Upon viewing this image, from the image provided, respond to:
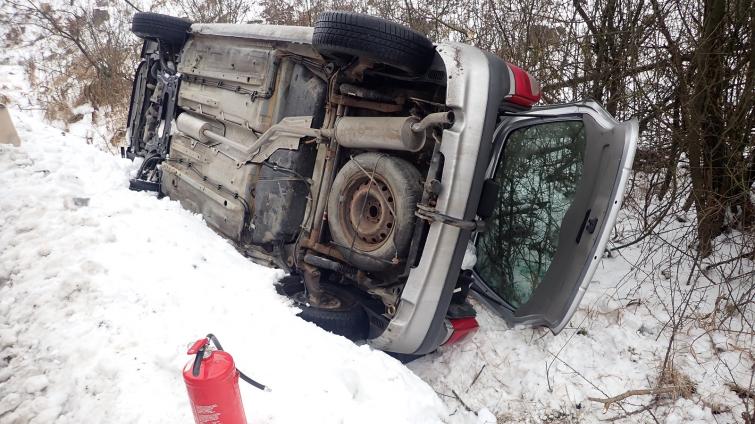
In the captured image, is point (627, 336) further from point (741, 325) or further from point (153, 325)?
point (153, 325)

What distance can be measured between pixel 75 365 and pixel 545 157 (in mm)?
2650

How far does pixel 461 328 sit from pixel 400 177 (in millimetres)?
1103

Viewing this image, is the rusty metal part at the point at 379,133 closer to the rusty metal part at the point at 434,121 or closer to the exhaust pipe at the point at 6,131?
the rusty metal part at the point at 434,121

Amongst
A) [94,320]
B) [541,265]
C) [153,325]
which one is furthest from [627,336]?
[94,320]

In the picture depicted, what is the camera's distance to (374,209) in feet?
9.39

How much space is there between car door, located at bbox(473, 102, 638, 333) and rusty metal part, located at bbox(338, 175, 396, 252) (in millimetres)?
685

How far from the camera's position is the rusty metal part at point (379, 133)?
2.57 meters

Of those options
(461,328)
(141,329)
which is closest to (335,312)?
(461,328)

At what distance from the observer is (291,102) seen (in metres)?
3.37

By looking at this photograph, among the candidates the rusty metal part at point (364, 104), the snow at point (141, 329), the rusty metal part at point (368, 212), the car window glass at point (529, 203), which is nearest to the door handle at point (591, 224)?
the car window glass at point (529, 203)

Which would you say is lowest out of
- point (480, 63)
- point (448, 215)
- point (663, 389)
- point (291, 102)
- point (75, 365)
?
point (75, 365)

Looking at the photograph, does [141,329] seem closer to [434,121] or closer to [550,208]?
[434,121]

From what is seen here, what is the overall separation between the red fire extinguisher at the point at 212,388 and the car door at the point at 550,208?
5.38ft

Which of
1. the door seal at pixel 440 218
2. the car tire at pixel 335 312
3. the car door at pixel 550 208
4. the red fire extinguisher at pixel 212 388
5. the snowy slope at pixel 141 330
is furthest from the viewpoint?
the car tire at pixel 335 312
